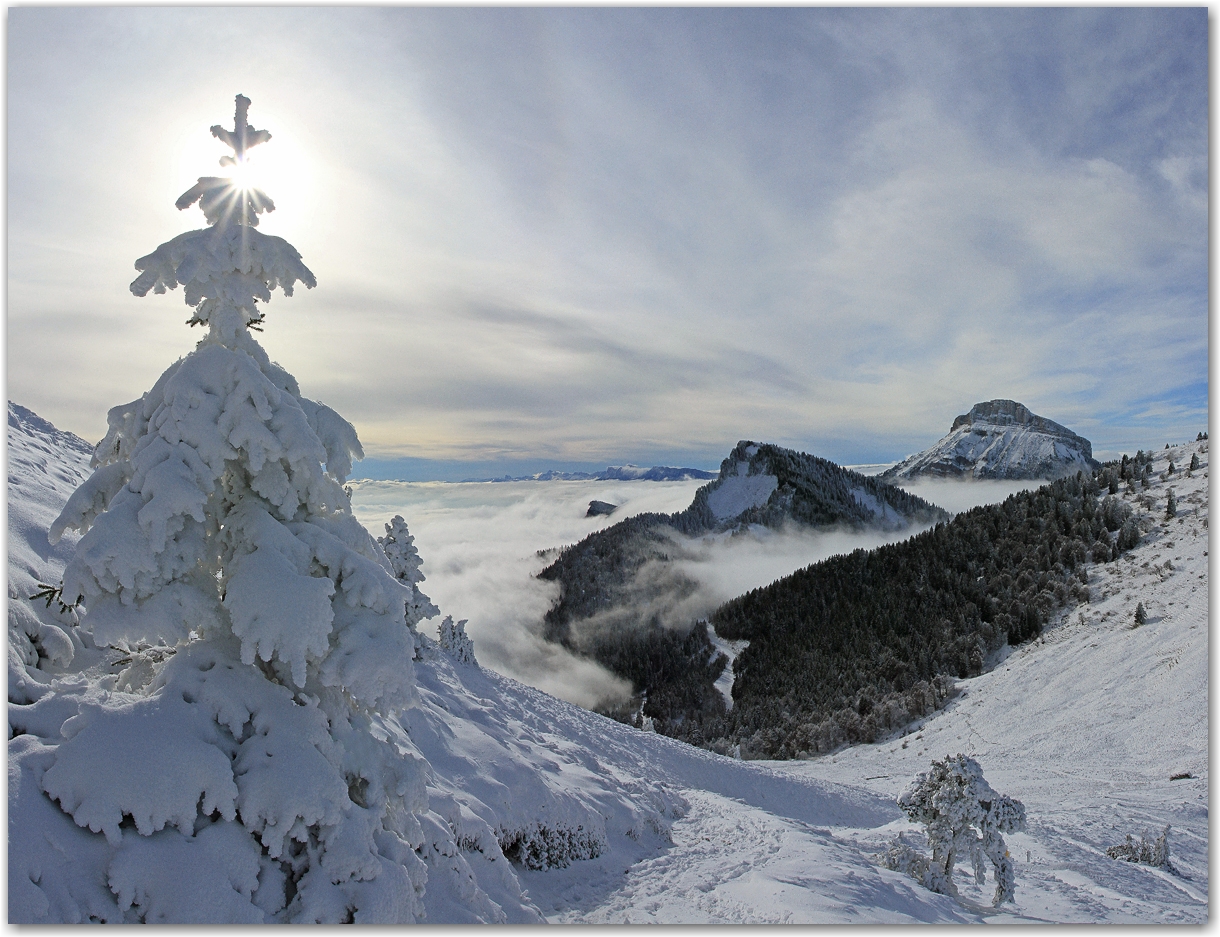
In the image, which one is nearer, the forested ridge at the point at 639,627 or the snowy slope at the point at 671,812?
the snowy slope at the point at 671,812

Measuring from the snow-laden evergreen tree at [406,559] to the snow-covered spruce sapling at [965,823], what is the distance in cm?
2048

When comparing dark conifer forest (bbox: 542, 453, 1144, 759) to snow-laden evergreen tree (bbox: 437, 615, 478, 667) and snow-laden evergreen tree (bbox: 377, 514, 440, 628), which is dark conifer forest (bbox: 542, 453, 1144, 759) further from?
snow-laden evergreen tree (bbox: 377, 514, 440, 628)

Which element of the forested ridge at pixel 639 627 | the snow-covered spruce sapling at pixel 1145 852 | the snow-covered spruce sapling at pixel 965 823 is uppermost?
the snow-covered spruce sapling at pixel 965 823

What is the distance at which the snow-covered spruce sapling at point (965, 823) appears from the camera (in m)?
13.3

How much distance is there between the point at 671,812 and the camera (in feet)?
65.7

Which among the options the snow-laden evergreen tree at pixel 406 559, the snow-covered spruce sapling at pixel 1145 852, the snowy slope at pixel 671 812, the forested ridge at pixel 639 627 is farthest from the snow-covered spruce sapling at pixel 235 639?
the forested ridge at pixel 639 627

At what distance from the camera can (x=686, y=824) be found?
1925 cm

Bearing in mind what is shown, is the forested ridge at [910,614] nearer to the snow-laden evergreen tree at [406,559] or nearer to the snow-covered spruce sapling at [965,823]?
the snow-laden evergreen tree at [406,559]

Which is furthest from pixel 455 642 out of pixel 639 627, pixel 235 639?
pixel 639 627

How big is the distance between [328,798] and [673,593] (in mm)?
160571

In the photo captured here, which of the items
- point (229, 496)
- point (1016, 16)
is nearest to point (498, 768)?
point (229, 496)

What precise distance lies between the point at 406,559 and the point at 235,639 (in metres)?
22.5

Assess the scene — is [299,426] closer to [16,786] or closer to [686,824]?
[16,786]

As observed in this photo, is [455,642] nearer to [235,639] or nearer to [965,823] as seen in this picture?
[965,823]
